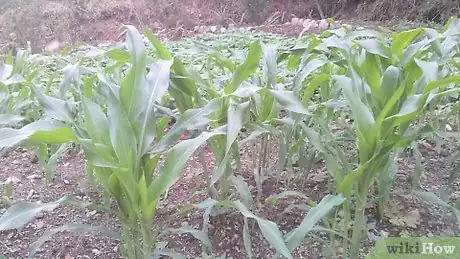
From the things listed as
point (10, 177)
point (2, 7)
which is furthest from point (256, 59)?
point (2, 7)

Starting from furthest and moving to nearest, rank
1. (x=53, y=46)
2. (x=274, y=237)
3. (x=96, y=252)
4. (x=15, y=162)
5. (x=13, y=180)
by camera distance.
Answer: (x=53, y=46) < (x=15, y=162) < (x=13, y=180) < (x=96, y=252) < (x=274, y=237)

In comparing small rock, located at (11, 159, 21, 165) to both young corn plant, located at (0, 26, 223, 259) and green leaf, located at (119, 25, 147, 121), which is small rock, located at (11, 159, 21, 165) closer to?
young corn plant, located at (0, 26, 223, 259)

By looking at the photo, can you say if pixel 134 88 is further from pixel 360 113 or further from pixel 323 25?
pixel 323 25

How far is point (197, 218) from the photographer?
1361 millimetres

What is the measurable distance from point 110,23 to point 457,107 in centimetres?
631

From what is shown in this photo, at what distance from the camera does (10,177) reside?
1.71m

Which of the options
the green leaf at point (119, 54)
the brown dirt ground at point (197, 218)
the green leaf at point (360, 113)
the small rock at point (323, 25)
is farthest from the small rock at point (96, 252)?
the small rock at point (323, 25)

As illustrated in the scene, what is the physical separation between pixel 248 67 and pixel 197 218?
0.45 m

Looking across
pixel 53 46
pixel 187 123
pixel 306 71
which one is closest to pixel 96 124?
pixel 187 123

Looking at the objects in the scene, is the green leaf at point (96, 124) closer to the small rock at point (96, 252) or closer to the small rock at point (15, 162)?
the small rock at point (96, 252)

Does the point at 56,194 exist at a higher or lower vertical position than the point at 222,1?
higher

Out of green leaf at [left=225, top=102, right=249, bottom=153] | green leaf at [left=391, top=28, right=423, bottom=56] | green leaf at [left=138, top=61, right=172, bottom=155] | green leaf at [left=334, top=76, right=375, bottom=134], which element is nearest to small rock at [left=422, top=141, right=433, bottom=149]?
green leaf at [left=391, top=28, right=423, bottom=56]

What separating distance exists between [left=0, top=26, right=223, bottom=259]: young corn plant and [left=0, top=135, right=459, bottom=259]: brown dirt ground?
13cm

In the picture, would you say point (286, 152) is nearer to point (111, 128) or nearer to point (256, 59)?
point (256, 59)
